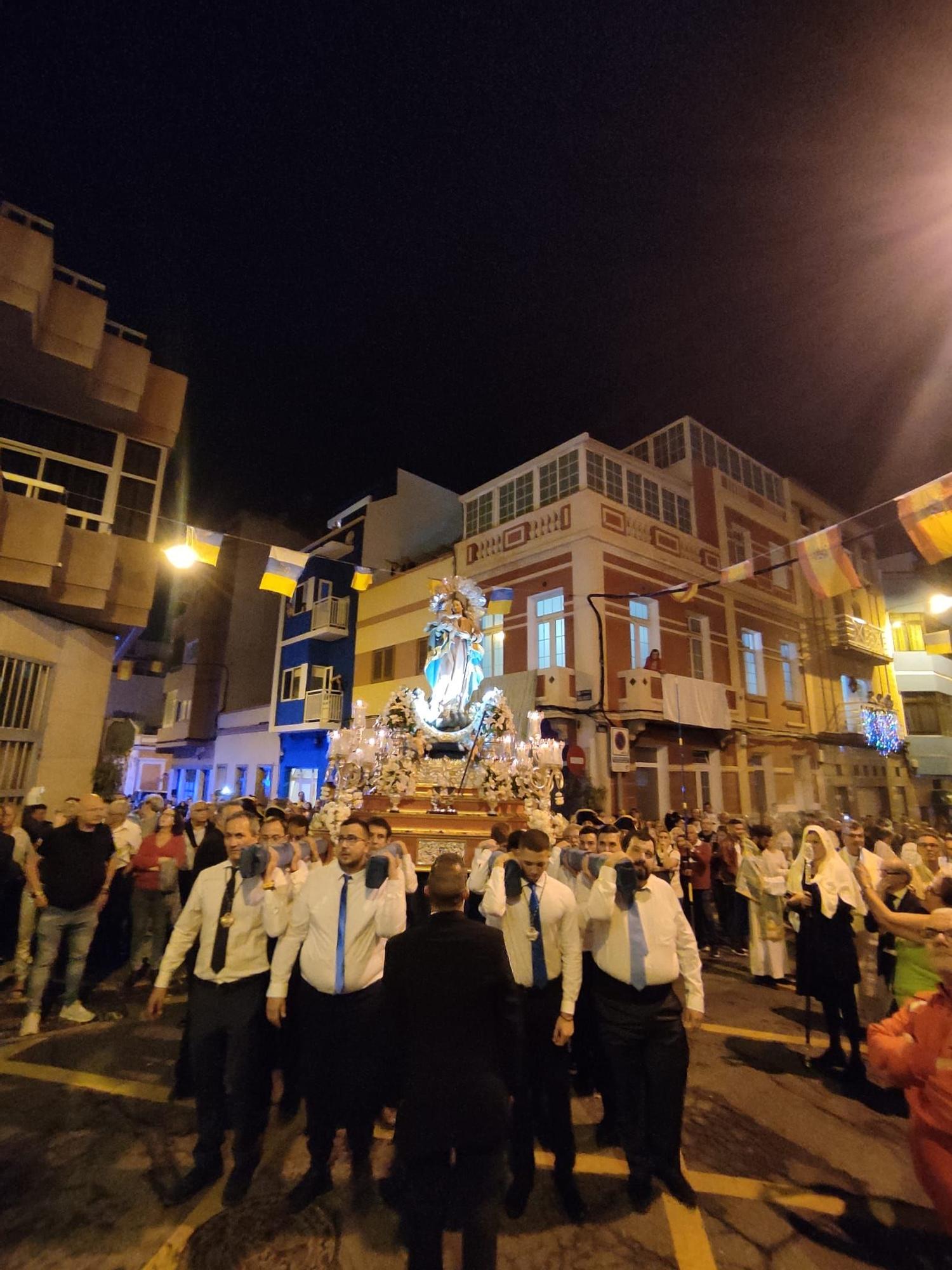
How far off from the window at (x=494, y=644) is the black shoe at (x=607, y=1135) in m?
14.9

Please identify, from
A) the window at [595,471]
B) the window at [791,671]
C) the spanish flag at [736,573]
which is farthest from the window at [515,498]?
the window at [791,671]

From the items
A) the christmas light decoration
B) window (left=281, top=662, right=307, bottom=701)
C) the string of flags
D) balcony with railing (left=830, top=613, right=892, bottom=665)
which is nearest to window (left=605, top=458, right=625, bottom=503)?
the string of flags

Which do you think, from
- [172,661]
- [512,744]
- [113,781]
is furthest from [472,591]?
[172,661]

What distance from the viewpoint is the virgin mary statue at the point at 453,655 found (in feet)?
37.1

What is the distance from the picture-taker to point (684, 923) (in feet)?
12.9

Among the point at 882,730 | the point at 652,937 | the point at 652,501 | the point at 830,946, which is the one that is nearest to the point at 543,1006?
the point at 652,937

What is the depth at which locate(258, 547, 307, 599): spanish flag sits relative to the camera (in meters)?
12.1

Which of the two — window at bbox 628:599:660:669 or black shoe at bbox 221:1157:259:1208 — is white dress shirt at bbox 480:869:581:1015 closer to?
black shoe at bbox 221:1157:259:1208

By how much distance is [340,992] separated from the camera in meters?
3.63

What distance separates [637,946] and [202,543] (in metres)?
10.1

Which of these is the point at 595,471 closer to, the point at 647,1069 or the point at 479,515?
the point at 479,515

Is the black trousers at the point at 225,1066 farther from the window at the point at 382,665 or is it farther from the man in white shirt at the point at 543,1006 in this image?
the window at the point at 382,665

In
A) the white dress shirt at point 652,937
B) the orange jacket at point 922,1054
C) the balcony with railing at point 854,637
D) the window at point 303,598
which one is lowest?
the orange jacket at point 922,1054

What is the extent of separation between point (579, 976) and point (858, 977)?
3.13 m
